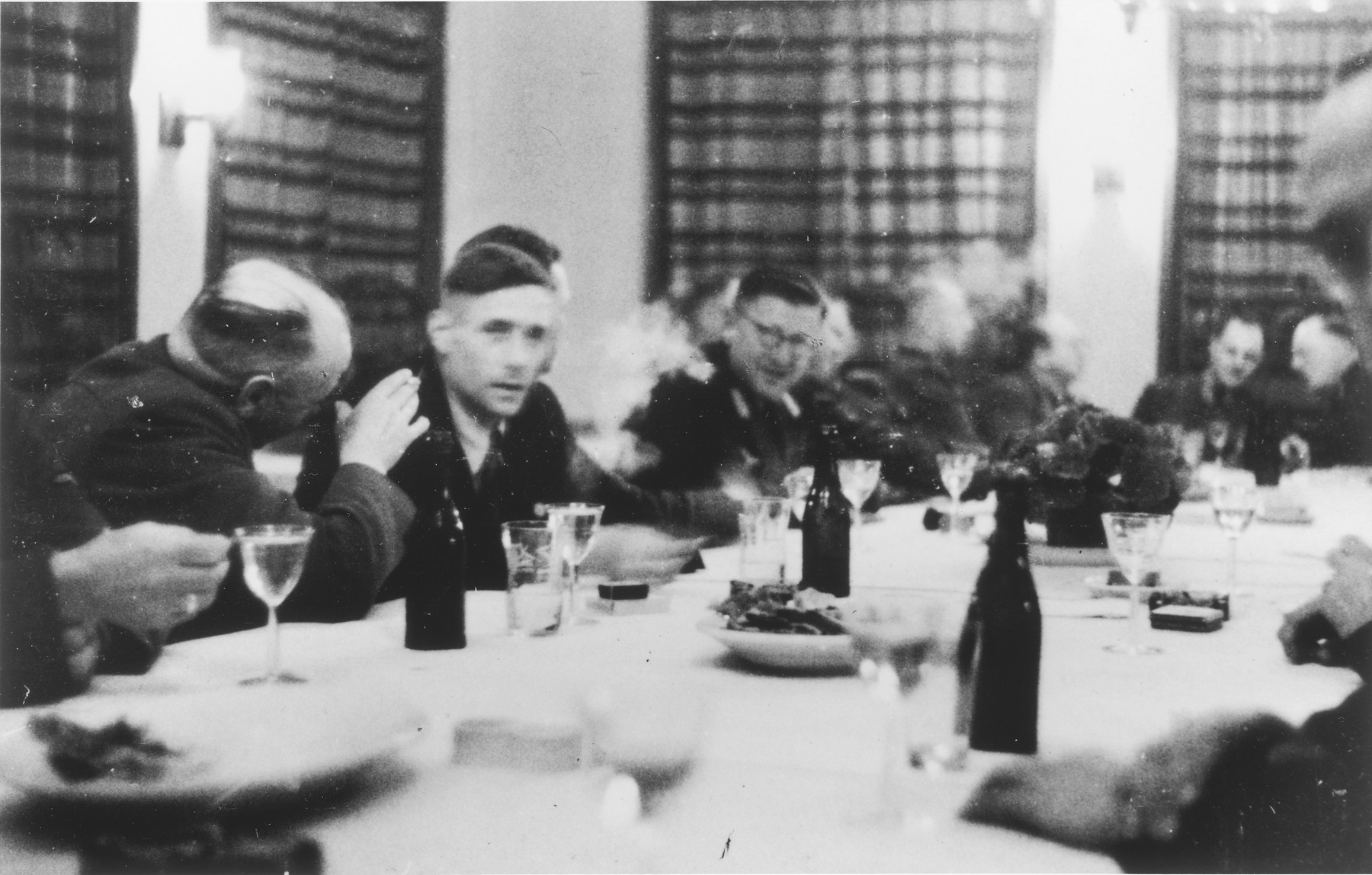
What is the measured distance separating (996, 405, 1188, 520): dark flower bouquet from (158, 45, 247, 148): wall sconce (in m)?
1.34

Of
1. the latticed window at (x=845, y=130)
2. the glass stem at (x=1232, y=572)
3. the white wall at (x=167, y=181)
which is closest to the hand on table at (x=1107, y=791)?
the glass stem at (x=1232, y=572)

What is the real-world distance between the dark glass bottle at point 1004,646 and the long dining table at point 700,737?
32 millimetres

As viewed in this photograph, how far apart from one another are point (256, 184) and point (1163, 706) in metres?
1.50

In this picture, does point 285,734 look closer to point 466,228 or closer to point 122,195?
point 466,228

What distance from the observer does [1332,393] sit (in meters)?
1.62

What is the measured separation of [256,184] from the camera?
67.2 inches

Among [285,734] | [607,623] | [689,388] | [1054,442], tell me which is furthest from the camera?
[689,388]

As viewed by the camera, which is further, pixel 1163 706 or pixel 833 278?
pixel 833 278

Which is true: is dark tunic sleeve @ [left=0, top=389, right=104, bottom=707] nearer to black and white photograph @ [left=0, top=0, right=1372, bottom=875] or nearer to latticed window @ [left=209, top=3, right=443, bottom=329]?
black and white photograph @ [left=0, top=0, right=1372, bottom=875]

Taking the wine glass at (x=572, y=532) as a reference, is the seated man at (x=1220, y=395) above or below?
above

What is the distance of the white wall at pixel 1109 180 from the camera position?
156 centimetres

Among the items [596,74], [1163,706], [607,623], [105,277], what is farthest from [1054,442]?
[105,277]

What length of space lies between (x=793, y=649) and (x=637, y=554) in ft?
1.88

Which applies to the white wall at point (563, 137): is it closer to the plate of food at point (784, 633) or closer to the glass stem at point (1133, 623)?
the plate of food at point (784, 633)
